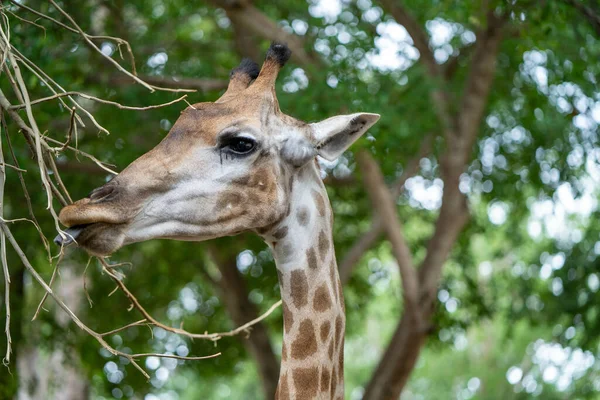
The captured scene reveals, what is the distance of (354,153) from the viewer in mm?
7824

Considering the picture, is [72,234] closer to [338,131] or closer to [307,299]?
[307,299]

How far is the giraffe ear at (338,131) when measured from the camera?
3.84 m

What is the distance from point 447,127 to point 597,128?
125cm

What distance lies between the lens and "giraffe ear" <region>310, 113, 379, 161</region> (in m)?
3.84

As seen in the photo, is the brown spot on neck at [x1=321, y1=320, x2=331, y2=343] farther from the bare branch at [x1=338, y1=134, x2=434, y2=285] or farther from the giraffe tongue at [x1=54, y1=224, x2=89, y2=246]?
the bare branch at [x1=338, y1=134, x2=434, y2=285]

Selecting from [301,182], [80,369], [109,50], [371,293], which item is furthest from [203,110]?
[371,293]

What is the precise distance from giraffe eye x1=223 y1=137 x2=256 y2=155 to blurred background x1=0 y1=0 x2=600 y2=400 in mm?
2035

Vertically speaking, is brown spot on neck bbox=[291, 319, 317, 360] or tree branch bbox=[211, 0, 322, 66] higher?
brown spot on neck bbox=[291, 319, 317, 360]

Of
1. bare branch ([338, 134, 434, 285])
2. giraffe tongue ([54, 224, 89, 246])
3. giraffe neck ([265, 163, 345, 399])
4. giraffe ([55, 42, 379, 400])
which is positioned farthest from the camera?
bare branch ([338, 134, 434, 285])

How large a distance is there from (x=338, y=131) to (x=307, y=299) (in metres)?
0.68

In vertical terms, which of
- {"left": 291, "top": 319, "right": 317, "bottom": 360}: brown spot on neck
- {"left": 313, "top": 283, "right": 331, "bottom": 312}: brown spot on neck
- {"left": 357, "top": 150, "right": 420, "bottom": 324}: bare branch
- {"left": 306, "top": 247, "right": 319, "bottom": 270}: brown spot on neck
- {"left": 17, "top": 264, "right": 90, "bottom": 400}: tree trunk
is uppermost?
{"left": 306, "top": 247, "right": 319, "bottom": 270}: brown spot on neck

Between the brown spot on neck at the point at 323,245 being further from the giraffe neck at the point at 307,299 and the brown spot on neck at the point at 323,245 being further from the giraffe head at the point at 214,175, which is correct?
the giraffe head at the point at 214,175

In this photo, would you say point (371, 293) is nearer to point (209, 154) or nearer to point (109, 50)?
point (109, 50)

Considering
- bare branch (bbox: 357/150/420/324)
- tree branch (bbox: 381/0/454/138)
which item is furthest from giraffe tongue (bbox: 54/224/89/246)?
tree branch (bbox: 381/0/454/138)
